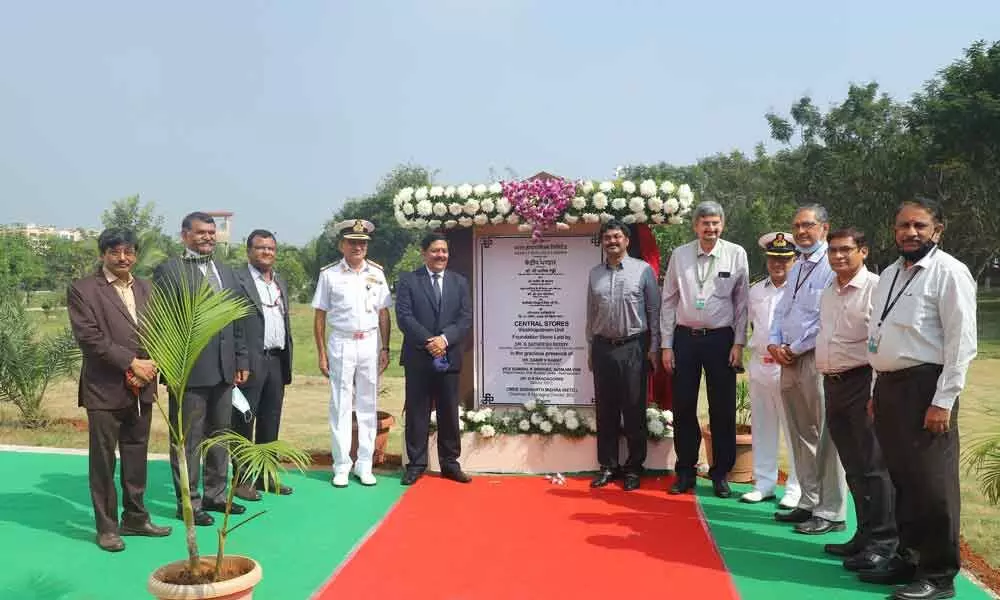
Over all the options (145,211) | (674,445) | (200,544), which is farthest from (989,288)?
(200,544)

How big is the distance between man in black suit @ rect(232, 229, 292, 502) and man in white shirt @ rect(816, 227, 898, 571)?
345cm

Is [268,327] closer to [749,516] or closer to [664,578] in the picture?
[664,578]

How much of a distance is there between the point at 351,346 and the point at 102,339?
1854 mm

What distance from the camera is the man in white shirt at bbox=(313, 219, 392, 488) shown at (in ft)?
18.3

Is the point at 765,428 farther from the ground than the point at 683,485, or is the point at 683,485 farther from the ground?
the point at 765,428

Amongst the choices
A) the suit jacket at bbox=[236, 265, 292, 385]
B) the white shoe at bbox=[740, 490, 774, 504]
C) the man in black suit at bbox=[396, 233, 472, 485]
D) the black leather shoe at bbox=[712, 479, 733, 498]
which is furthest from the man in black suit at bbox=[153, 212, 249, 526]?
the white shoe at bbox=[740, 490, 774, 504]

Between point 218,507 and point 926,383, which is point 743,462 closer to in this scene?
point 926,383

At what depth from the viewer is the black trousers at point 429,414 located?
565 cm

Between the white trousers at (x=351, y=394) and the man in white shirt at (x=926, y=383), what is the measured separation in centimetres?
344

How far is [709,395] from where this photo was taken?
209 inches

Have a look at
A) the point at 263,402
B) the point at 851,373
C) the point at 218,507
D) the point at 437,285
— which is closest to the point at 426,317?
the point at 437,285

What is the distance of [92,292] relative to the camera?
4.09m

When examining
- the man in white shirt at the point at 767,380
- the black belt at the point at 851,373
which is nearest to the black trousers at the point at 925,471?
the black belt at the point at 851,373

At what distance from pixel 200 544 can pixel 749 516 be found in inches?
127
